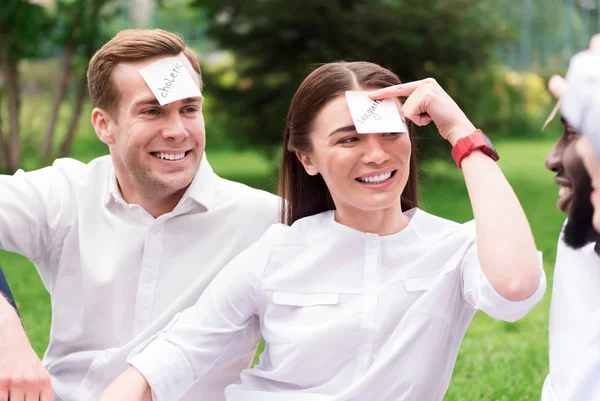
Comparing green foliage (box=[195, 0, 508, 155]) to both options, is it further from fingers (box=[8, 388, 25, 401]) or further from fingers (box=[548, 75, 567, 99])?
fingers (box=[548, 75, 567, 99])

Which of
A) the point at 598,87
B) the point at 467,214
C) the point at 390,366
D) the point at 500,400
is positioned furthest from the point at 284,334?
the point at 467,214

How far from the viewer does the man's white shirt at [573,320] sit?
1.85 meters

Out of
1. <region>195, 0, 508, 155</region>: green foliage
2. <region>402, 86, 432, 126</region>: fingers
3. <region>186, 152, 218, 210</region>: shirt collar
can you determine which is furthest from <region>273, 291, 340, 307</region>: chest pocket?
<region>195, 0, 508, 155</region>: green foliage

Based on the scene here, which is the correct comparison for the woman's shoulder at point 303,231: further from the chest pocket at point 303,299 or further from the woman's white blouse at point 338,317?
the chest pocket at point 303,299

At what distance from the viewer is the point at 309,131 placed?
250cm

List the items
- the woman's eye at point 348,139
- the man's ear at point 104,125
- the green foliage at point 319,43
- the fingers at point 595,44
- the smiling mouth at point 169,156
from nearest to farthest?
the fingers at point 595,44
the woman's eye at point 348,139
the smiling mouth at point 169,156
the man's ear at point 104,125
the green foliage at point 319,43

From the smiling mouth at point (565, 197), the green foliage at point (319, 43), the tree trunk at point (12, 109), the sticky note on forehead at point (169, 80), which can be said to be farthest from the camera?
the tree trunk at point (12, 109)

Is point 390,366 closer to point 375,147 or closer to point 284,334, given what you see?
point 284,334

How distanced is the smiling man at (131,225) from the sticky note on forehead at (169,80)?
39 mm

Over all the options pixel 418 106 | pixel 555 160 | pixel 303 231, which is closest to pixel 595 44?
pixel 555 160

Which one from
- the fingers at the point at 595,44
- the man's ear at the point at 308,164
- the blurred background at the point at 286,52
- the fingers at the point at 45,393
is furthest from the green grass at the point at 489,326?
the fingers at the point at 45,393

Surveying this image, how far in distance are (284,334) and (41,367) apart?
2.13 feet

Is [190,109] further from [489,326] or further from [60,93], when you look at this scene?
[60,93]

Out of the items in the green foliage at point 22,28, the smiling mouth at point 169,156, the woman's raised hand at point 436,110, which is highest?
the woman's raised hand at point 436,110
